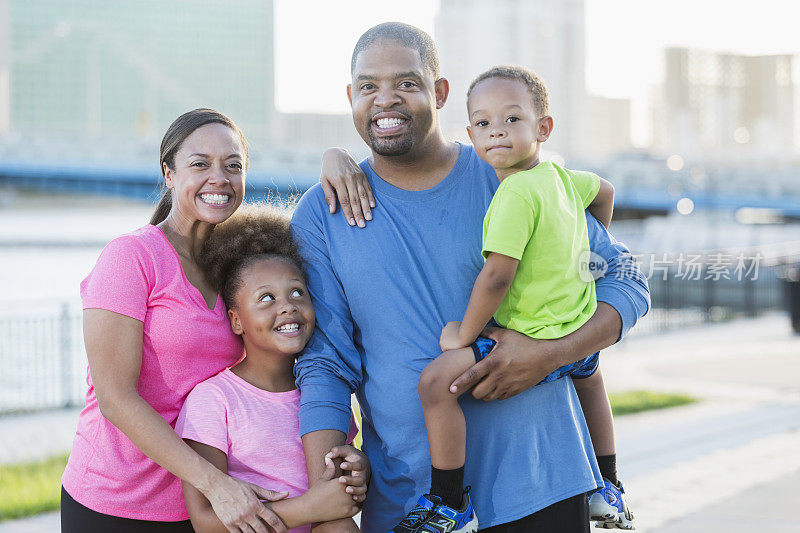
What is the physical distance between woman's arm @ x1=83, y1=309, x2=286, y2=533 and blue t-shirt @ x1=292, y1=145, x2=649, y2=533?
28cm

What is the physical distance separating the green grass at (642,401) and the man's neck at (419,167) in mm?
6609

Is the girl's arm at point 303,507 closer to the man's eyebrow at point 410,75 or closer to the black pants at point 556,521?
the black pants at point 556,521

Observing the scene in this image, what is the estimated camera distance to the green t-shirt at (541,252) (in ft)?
8.62

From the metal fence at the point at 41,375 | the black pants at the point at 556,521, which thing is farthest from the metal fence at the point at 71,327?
the black pants at the point at 556,521

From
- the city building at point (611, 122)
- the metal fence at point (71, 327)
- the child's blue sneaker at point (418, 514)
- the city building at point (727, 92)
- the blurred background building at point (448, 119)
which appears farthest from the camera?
the city building at point (611, 122)

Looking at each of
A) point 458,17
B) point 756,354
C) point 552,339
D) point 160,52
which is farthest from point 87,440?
point 458,17

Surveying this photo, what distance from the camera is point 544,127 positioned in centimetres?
295

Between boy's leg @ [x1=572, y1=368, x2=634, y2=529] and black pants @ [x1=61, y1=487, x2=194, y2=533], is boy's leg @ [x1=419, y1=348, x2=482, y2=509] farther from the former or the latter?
black pants @ [x1=61, y1=487, x2=194, y2=533]

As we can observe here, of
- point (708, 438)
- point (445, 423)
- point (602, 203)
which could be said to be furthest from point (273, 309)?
point (708, 438)

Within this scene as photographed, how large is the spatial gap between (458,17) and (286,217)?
131474 millimetres

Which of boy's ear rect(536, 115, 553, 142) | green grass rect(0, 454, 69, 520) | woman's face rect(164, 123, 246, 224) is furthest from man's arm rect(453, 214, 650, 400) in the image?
green grass rect(0, 454, 69, 520)

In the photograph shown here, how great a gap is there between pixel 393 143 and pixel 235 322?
73cm

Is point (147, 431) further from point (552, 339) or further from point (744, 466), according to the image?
point (744, 466)

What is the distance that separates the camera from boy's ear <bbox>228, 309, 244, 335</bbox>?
2.79 m
